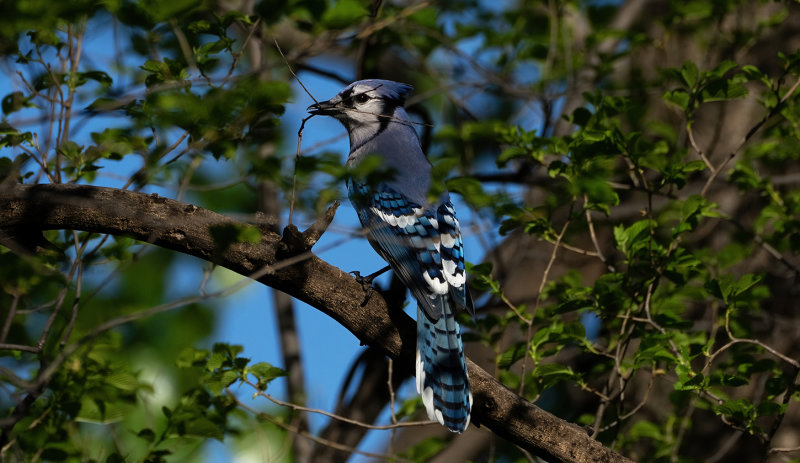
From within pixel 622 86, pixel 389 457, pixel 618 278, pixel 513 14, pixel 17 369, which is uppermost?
pixel 513 14

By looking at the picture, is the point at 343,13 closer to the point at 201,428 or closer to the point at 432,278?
the point at 432,278

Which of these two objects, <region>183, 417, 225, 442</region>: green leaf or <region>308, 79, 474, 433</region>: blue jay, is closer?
<region>308, 79, 474, 433</region>: blue jay

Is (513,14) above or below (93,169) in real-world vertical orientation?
above

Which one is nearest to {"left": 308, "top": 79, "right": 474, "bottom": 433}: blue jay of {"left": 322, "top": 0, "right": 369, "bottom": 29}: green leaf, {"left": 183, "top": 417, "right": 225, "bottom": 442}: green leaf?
{"left": 322, "top": 0, "right": 369, "bottom": 29}: green leaf

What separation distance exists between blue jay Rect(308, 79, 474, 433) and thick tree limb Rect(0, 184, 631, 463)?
0.11 metres

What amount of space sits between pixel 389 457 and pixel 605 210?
1166mm

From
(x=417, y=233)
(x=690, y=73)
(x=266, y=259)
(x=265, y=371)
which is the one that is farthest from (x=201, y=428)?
(x=690, y=73)

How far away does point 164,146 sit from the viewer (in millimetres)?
2580

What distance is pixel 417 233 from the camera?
305cm

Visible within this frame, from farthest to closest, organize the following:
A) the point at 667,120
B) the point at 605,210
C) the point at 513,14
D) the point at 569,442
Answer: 1. the point at 667,120
2. the point at 513,14
3. the point at 605,210
4. the point at 569,442

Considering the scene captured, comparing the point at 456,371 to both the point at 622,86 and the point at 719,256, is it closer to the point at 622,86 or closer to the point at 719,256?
the point at 719,256

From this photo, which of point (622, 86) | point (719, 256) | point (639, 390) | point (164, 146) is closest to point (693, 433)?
point (639, 390)

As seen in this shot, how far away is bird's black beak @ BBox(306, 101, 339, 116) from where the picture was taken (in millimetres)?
3721

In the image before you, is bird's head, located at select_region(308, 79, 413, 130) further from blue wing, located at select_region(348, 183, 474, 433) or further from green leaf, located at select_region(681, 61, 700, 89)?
green leaf, located at select_region(681, 61, 700, 89)
